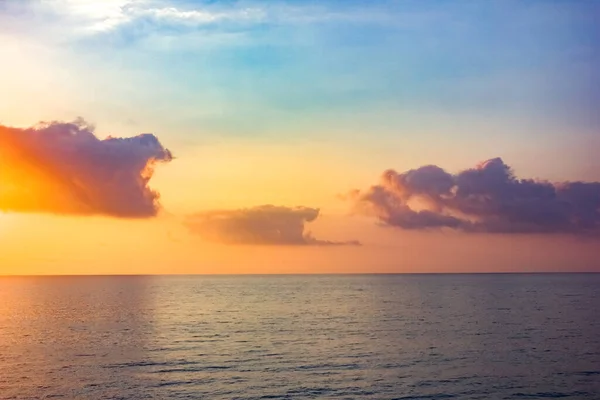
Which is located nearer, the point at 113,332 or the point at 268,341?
the point at 268,341

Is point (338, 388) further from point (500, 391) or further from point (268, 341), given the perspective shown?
point (268, 341)

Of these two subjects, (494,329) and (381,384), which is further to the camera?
(494,329)

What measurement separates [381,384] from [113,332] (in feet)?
217

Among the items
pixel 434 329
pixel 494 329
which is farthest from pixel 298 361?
pixel 494 329

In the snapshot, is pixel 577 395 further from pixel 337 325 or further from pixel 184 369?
pixel 337 325

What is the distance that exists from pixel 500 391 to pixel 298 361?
26.4m

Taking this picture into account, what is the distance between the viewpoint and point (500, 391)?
6231 cm

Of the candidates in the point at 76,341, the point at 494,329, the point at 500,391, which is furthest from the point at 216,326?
the point at 500,391

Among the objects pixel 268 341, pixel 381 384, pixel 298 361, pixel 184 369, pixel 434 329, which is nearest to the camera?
pixel 381 384

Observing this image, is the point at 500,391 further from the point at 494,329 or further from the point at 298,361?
the point at 494,329

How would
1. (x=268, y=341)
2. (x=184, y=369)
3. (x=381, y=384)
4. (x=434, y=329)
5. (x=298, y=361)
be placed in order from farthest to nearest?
1. (x=434, y=329)
2. (x=268, y=341)
3. (x=298, y=361)
4. (x=184, y=369)
5. (x=381, y=384)

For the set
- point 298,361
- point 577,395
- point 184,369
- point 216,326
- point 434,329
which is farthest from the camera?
point 216,326

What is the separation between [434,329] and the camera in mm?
112375

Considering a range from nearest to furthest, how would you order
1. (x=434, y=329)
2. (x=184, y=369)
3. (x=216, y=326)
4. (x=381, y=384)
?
(x=381, y=384)
(x=184, y=369)
(x=434, y=329)
(x=216, y=326)
